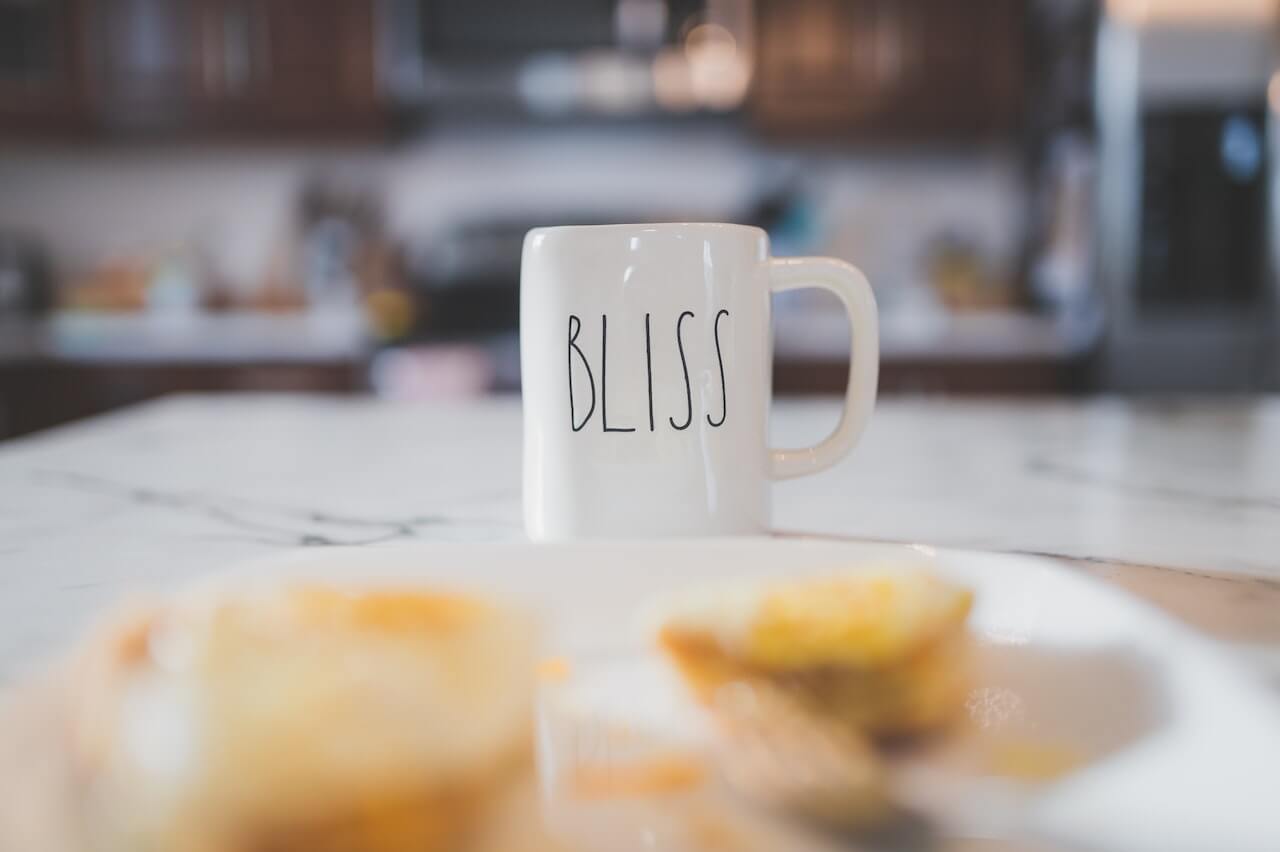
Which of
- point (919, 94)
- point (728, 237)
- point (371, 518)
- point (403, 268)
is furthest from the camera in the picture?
point (403, 268)

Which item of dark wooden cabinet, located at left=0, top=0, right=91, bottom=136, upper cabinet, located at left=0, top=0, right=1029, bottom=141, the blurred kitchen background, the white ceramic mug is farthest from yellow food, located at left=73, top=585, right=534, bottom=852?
dark wooden cabinet, located at left=0, top=0, right=91, bottom=136

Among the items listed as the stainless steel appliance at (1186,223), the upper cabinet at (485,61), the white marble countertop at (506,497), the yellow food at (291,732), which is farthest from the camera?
the upper cabinet at (485,61)

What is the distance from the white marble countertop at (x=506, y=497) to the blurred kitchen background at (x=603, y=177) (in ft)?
4.11

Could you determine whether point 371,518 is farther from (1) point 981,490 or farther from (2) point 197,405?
(2) point 197,405

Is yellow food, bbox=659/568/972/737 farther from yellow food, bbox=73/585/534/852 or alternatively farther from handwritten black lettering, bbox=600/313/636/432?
handwritten black lettering, bbox=600/313/636/432

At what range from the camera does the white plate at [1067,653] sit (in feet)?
0.66

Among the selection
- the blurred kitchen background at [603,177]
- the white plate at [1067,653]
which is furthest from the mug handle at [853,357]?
the blurred kitchen background at [603,177]

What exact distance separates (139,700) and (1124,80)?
226 centimetres

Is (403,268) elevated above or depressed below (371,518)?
above

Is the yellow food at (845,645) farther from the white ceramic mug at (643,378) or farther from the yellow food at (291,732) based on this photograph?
the white ceramic mug at (643,378)

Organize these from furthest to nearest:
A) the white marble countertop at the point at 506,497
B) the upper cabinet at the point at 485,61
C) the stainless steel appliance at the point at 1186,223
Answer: the upper cabinet at the point at 485,61, the stainless steel appliance at the point at 1186,223, the white marble countertop at the point at 506,497

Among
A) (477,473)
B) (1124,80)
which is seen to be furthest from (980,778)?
(1124,80)

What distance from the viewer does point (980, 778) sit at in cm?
23

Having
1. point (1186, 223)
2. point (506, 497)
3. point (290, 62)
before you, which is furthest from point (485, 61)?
point (506, 497)
